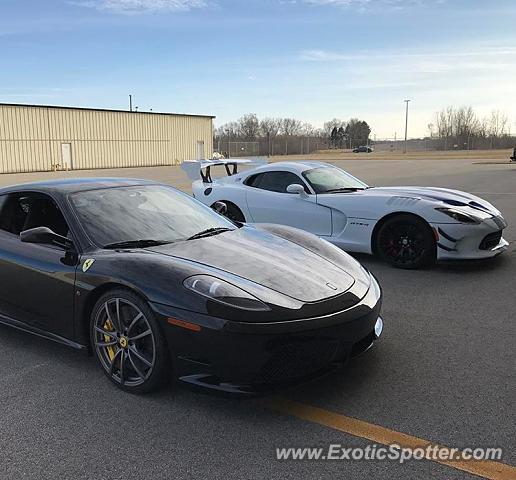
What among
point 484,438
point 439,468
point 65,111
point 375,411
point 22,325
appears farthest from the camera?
point 65,111

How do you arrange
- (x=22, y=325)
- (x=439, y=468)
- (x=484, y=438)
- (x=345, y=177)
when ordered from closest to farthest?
(x=439, y=468) → (x=484, y=438) → (x=22, y=325) → (x=345, y=177)

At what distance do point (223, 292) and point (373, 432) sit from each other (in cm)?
108

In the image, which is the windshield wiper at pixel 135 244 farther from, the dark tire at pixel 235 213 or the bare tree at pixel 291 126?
the bare tree at pixel 291 126

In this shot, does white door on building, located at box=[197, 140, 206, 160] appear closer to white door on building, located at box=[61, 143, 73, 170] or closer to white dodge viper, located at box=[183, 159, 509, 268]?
white door on building, located at box=[61, 143, 73, 170]

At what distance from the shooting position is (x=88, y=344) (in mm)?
3473

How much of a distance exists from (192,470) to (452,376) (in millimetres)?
1807

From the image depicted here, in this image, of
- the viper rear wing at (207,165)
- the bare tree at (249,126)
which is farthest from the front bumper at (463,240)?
the bare tree at (249,126)

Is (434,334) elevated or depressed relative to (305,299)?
depressed

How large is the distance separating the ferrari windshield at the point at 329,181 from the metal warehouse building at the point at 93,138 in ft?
113

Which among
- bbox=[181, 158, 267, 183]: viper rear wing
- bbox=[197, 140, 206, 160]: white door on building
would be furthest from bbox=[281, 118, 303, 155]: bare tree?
bbox=[181, 158, 267, 183]: viper rear wing

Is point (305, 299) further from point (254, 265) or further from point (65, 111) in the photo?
point (65, 111)

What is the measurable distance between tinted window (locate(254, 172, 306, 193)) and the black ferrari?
3.17m

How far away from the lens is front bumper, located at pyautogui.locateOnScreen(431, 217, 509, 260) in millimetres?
6094

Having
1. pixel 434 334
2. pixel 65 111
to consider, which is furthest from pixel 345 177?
pixel 65 111
